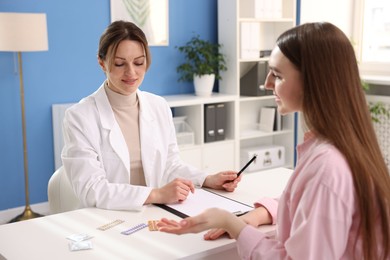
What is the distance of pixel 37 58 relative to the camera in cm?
355

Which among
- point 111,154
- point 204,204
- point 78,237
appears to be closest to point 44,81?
point 111,154

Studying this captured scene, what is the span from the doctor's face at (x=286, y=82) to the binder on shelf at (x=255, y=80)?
10.4 ft

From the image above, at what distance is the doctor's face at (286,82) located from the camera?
113 centimetres

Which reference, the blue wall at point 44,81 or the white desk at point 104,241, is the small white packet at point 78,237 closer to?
the white desk at point 104,241

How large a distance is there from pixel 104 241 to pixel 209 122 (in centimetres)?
275

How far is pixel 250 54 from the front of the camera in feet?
14.0

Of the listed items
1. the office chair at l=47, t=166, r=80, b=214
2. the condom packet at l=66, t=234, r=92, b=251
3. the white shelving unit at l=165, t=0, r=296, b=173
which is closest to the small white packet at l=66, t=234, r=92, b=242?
the condom packet at l=66, t=234, r=92, b=251

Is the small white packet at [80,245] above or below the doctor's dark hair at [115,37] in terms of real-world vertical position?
below

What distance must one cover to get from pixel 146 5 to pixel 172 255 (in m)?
2.98

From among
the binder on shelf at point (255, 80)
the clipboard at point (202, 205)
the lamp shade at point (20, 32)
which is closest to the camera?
the clipboard at point (202, 205)

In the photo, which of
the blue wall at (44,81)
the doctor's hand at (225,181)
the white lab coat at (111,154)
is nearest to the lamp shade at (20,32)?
the blue wall at (44,81)

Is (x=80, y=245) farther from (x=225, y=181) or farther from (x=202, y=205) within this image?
(x=225, y=181)

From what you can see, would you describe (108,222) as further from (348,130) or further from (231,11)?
(231,11)

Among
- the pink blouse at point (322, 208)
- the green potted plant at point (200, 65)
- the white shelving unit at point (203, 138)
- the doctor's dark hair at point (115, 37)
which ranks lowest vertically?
the white shelving unit at point (203, 138)
